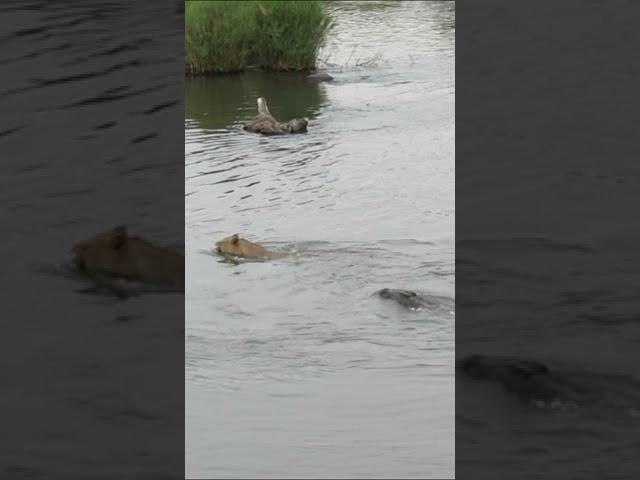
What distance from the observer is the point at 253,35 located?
2030 centimetres

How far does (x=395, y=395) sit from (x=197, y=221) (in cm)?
524

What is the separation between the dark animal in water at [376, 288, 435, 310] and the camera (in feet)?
28.7

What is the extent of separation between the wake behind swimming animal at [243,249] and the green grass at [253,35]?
31.1ft

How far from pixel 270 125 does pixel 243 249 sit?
5617 millimetres

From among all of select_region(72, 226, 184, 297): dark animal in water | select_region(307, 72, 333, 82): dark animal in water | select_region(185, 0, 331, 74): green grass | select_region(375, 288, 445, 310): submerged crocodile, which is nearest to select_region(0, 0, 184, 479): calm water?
select_region(72, 226, 184, 297): dark animal in water

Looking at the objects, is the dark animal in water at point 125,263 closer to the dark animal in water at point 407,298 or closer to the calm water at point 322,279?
the calm water at point 322,279

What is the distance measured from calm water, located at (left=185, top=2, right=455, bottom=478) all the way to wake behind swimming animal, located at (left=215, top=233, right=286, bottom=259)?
0.17 meters

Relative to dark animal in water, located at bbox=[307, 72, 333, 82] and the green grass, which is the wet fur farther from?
dark animal in water, located at bbox=[307, 72, 333, 82]

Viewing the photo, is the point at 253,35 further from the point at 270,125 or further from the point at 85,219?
the point at 85,219

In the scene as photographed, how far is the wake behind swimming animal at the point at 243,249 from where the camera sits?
33.9ft
